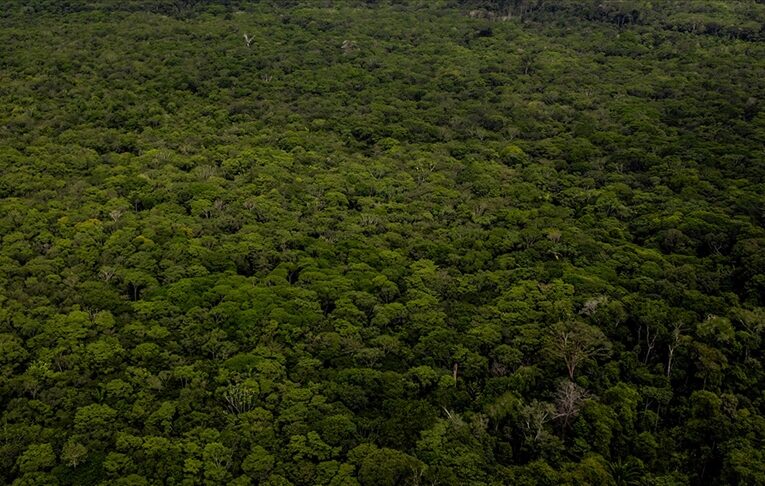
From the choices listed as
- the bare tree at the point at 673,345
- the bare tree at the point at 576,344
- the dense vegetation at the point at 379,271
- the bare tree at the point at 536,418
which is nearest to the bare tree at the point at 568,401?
the dense vegetation at the point at 379,271

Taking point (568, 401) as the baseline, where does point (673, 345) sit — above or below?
above

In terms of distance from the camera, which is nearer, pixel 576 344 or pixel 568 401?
pixel 568 401

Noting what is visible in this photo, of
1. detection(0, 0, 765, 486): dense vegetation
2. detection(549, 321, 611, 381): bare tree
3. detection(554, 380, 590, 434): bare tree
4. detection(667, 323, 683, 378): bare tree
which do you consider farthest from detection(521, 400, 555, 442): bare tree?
detection(667, 323, 683, 378): bare tree

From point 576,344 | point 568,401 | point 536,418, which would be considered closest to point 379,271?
point 576,344

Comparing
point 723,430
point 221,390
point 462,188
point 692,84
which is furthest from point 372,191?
point 692,84

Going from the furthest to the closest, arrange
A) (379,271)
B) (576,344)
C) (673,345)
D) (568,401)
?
(379,271)
(673,345)
(576,344)
(568,401)

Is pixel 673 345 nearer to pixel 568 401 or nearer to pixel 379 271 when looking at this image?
pixel 568 401

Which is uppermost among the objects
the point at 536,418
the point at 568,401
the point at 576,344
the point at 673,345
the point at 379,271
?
the point at 576,344

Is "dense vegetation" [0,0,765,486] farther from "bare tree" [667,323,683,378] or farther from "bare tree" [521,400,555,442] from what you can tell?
"bare tree" [667,323,683,378]

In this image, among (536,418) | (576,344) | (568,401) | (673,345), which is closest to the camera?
(536,418)
